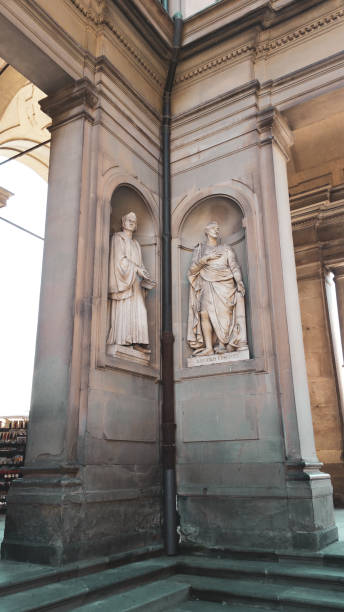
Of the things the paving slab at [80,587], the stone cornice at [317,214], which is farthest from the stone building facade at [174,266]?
the stone cornice at [317,214]

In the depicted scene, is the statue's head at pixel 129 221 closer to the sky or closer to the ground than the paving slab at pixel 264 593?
closer to the sky

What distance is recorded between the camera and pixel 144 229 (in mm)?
8164

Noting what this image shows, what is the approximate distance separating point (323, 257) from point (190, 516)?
8427 mm

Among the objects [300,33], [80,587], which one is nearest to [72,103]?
[300,33]

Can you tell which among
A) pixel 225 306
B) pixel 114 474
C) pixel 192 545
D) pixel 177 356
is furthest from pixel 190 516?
pixel 225 306

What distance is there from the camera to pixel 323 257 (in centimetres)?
1296

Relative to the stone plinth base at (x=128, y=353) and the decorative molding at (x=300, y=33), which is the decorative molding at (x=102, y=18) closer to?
the decorative molding at (x=300, y=33)

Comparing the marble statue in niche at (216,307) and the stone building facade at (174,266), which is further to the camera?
the marble statue in niche at (216,307)

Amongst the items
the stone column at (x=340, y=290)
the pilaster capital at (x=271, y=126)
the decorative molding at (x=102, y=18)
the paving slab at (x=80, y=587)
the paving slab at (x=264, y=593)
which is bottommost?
the paving slab at (x=264, y=593)

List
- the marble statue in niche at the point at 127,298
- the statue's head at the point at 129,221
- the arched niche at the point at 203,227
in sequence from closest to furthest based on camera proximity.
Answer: the marble statue in niche at the point at 127,298 → the statue's head at the point at 129,221 → the arched niche at the point at 203,227

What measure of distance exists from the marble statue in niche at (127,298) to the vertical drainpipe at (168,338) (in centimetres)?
39

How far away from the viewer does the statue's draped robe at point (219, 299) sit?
7117 mm

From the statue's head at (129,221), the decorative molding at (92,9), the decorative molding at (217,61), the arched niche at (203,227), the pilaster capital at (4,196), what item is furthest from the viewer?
the pilaster capital at (4,196)

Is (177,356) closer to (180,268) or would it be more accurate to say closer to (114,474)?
(180,268)
